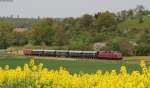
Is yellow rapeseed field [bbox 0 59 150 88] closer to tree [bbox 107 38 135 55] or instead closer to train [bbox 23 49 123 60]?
train [bbox 23 49 123 60]

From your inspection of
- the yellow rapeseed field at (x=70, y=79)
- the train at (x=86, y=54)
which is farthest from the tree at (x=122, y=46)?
the yellow rapeseed field at (x=70, y=79)

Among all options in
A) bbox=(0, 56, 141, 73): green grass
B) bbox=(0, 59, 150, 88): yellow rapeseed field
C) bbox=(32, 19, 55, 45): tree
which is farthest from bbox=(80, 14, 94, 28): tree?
bbox=(0, 59, 150, 88): yellow rapeseed field

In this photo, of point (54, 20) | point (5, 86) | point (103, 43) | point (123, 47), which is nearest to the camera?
point (5, 86)

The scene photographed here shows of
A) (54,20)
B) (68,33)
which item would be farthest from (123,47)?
(54,20)

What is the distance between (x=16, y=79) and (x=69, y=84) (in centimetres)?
129

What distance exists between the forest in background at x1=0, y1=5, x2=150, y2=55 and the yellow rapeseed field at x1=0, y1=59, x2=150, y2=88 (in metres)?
67.2

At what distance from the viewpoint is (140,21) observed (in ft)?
366

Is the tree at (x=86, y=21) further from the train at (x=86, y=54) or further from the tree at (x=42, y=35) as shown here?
the train at (x=86, y=54)

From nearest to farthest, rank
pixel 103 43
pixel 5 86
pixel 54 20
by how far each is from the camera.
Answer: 1. pixel 5 86
2. pixel 103 43
3. pixel 54 20

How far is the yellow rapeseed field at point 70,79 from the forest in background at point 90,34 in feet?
220

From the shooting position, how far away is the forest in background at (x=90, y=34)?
84312 millimetres

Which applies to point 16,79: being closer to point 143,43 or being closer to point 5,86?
point 5,86

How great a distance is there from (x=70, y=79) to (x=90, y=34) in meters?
90.3

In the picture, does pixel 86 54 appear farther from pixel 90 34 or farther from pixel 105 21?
pixel 105 21
